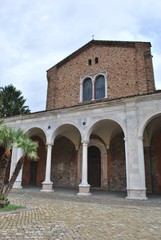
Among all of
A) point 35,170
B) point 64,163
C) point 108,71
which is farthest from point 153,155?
point 35,170

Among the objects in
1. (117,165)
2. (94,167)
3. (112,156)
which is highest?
(112,156)

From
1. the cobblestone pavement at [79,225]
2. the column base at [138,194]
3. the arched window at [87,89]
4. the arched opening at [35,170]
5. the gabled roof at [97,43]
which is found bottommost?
the cobblestone pavement at [79,225]

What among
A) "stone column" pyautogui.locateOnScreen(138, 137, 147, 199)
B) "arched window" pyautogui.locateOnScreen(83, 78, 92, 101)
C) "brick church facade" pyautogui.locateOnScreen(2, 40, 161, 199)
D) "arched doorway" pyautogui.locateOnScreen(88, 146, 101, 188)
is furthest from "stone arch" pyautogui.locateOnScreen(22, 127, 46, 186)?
"stone column" pyautogui.locateOnScreen(138, 137, 147, 199)

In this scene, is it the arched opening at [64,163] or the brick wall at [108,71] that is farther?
the arched opening at [64,163]

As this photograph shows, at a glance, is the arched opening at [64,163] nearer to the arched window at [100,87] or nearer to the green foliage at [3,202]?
the arched window at [100,87]

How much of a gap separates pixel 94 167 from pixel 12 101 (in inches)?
653

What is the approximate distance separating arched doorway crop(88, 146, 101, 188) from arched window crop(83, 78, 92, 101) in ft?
14.4

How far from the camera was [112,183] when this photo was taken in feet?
47.1

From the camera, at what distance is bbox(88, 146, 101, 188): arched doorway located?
49.1 feet

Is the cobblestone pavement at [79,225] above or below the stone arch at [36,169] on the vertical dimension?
below

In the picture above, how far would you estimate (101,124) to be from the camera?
1333 cm

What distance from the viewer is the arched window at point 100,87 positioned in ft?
54.5

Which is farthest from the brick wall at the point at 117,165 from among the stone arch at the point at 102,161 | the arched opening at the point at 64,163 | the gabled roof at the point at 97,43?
the gabled roof at the point at 97,43

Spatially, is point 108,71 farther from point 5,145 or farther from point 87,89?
point 5,145
